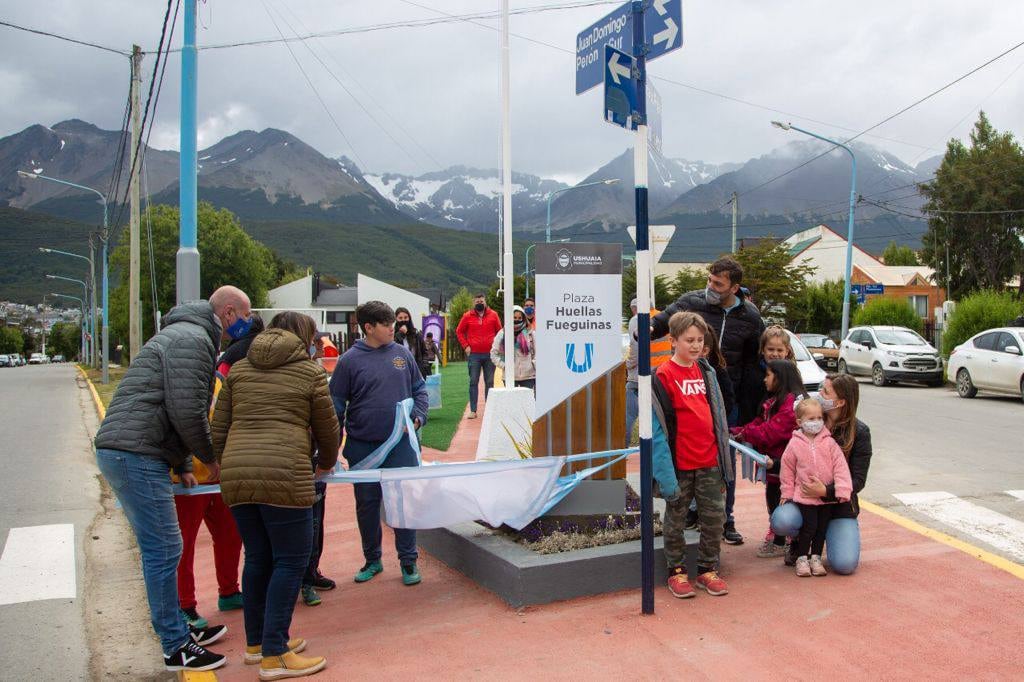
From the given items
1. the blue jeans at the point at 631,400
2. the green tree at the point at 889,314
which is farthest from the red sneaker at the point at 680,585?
Result: the green tree at the point at 889,314

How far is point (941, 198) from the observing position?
5584 cm

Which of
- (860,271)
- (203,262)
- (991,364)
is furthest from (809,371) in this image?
(203,262)

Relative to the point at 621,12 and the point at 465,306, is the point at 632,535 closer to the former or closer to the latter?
the point at 621,12

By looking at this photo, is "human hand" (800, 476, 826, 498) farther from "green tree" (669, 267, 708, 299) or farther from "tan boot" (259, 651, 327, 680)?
"green tree" (669, 267, 708, 299)

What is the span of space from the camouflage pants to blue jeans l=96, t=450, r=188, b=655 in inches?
109

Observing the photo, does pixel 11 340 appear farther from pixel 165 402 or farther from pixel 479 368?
pixel 165 402

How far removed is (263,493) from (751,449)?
3.43 metres

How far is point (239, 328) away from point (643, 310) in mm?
2242

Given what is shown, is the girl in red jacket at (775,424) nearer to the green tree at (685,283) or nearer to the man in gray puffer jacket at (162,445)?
the man in gray puffer jacket at (162,445)

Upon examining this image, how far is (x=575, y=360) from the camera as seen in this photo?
613cm

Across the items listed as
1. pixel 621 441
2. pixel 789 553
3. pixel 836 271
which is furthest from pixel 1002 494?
pixel 836 271

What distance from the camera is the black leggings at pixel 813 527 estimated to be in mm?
5605

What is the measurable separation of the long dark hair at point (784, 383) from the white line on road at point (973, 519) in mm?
1913

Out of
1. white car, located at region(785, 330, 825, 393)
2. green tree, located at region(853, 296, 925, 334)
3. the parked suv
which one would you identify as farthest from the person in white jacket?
green tree, located at region(853, 296, 925, 334)
